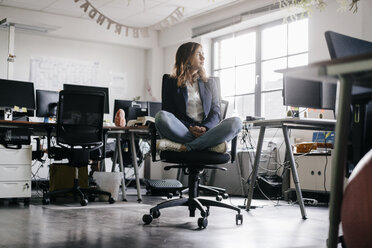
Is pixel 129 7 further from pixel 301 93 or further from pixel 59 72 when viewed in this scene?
pixel 301 93

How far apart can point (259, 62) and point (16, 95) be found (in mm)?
3319

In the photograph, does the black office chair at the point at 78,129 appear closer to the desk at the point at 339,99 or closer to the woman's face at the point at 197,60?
the woman's face at the point at 197,60

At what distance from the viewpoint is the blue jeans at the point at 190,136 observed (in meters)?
2.78

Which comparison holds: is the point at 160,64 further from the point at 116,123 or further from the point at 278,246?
the point at 278,246

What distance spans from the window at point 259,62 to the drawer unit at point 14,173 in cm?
325

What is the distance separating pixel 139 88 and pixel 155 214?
5275 millimetres

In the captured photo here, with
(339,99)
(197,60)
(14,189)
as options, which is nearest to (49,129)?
(14,189)

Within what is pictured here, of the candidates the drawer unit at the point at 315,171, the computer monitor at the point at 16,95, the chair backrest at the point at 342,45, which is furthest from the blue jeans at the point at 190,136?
the computer monitor at the point at 16,95

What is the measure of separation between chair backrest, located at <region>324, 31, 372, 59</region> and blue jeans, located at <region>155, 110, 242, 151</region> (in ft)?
3.02

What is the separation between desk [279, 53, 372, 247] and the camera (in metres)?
1.12

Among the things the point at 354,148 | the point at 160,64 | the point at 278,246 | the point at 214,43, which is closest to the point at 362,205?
the point at 354,148

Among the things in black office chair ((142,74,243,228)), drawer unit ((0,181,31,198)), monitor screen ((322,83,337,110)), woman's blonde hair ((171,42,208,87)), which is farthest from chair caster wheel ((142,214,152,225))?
drawer unit ((0,181,31,198))

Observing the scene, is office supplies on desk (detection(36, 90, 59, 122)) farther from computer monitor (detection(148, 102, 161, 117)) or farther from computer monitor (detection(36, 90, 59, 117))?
computer monitor (detection(148, 102, 161, 117))

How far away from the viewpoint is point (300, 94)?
3.46 m
